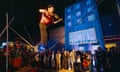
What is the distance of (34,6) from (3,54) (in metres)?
6.42

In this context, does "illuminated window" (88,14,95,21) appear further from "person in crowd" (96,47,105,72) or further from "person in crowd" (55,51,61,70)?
"person in crowd" (55,51,61,70)

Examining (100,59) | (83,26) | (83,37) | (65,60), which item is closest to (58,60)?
(65,60)

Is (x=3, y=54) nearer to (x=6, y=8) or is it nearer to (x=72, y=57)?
(x=72, y=57)

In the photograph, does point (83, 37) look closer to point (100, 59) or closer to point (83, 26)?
point (83, 26)

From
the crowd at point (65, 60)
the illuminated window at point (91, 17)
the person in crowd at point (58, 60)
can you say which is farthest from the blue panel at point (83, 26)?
the person in crowd at point (58, 60)

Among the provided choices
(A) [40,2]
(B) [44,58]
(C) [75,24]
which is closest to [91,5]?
(C) [75,24]

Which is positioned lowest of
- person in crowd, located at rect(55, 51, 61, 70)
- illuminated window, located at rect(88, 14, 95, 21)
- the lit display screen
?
person in crowd, located at rect(55, 51, 61, 70)

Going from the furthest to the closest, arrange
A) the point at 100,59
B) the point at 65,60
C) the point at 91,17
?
the point at 65,60 < the point at 91,17 < the point at 100,59

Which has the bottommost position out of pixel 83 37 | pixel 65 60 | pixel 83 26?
pixel 65 60

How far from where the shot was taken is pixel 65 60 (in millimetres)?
7664

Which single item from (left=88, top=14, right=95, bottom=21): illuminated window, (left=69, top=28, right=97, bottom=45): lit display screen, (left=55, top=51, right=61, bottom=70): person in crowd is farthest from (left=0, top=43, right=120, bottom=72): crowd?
(left=88, top=14, right=95, bottom=21): illuminated window

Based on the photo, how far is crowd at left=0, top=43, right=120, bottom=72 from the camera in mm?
6393

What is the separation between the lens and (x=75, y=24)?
26.3 ft

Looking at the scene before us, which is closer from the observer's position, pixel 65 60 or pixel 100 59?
pixel 100 59
